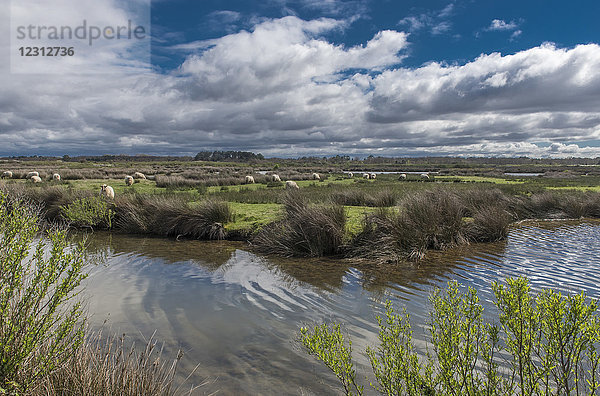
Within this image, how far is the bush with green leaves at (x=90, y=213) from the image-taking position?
52.1 feet

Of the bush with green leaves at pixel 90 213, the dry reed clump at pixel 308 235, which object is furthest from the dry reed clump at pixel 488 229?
the bush with green leaves at pixel 90 213

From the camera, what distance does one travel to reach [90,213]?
15.8m

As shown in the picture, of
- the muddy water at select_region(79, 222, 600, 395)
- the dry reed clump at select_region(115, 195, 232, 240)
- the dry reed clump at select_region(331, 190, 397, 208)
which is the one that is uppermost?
the dry reed clump at select_region(331, 190, 397, 208)

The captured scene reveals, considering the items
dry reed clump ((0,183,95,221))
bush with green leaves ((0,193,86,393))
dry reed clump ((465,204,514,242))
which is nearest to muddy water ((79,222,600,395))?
dry reed clump ((465,204,514,242))

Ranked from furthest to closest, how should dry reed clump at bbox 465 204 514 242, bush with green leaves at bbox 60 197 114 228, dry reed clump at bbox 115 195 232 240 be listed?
bush with green leaves at bbox 60 197 114 228 → dry reed clump at bbox 115 195 232 240 → dry reed clump at bbox 465 204 514 242

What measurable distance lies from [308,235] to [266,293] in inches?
161

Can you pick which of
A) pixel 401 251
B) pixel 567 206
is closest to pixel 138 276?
pixel 401 251

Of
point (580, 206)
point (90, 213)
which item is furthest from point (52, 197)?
point (580, 206)

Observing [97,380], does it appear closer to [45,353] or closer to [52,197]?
[45,353]

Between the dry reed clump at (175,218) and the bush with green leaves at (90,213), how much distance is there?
0.58 meters

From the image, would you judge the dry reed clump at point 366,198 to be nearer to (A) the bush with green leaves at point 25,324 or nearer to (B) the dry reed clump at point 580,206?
(B) the dry reed clump at point 580,206

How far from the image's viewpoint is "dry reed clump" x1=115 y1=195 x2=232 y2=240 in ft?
50.7

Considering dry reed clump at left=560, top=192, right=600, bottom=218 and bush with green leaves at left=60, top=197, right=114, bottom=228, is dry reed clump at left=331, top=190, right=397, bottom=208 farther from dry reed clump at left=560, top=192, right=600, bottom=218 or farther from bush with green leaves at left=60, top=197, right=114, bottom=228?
bush with green leaves at left=60, top=197, right=114, bottom=228

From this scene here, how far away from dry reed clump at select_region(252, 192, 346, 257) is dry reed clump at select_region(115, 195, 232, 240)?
2.93 meters
